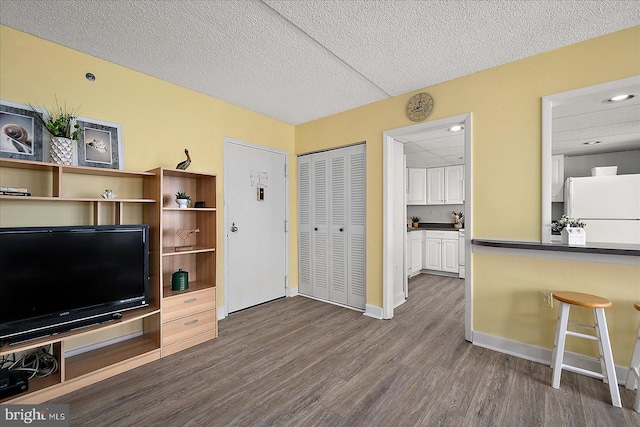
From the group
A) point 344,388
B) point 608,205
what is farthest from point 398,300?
point 608,205

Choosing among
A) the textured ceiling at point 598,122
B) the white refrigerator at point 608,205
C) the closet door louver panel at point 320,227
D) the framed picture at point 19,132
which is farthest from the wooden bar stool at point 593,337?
the framed picture at point 19,132

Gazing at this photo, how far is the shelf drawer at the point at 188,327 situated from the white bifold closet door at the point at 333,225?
5.39ft

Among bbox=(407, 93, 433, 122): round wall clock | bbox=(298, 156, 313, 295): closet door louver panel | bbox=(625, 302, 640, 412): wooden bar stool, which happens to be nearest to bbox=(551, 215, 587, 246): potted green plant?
bbox=(625, 302, 640, 412): wooden bar stool

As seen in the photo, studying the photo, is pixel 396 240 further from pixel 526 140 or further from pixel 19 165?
pixel 19 165

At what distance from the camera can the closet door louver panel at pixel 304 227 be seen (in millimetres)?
4059

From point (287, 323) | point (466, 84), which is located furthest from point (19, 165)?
point (466, 84)

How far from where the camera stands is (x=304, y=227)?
4.13 m

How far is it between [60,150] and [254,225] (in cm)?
204

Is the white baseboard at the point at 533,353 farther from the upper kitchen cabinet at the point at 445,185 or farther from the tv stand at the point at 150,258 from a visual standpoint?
the upper kitchen cabinet at the point at 445,185

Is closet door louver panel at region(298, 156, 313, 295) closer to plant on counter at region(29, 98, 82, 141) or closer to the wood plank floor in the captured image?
the wood plank floor

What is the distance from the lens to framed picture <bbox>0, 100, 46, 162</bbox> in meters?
1.95

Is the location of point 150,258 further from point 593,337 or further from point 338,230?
point 593,337

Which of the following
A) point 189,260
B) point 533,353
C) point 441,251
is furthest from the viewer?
point 441,251

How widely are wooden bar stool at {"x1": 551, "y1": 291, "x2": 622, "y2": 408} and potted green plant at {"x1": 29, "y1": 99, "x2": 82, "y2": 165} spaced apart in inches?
151
